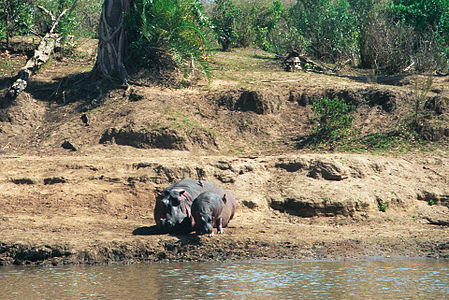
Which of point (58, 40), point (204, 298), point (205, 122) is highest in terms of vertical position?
point (58, 40)

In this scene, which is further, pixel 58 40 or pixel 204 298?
pixel 58 40

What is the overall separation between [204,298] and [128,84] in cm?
943

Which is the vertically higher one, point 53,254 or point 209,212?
point 209,212

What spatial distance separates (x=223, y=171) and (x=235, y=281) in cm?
450

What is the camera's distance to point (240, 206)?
11297 millimetres

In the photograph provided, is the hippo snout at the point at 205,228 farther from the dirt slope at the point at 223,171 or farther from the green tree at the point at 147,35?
the green tree at the point at 147,35

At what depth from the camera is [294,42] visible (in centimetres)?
2059

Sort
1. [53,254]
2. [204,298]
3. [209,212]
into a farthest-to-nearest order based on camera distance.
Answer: [209,212] → [53,254] → [204,298]

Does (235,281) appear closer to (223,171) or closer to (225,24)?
(223,171)

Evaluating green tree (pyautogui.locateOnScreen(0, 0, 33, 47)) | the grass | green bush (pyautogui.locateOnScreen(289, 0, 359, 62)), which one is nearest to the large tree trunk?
the grass

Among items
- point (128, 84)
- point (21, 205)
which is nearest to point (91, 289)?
Answer: point (21, 205)

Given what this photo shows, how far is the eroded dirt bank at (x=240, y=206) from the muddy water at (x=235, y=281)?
1.46ft

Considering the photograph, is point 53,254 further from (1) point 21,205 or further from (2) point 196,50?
(2) point 196,50

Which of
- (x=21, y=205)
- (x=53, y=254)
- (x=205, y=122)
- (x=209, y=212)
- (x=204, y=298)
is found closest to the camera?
(x=204, y=298)
